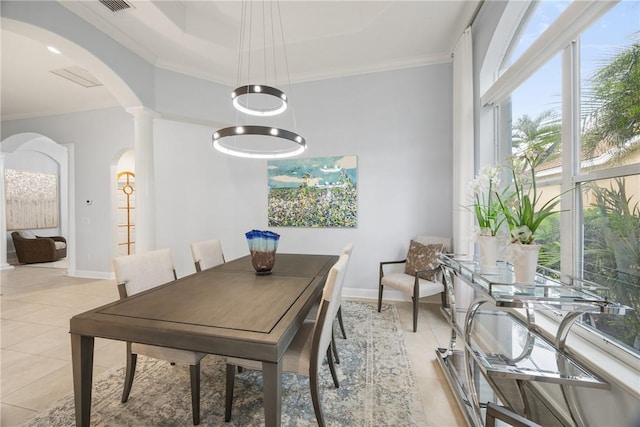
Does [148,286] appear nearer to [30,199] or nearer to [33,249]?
[33,249]

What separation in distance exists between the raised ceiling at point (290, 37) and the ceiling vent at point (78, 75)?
→ 10 cm

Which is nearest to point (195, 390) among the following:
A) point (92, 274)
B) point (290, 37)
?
point (290, 37)

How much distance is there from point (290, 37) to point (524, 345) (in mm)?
3537

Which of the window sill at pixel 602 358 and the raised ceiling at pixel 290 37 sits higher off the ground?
the raised ceiling at pixel 290 37

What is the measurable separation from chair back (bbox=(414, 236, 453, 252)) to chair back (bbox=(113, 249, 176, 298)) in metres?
2.74

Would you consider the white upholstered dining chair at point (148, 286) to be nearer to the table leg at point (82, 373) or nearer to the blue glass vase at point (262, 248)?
the table leg at point (82, 373)

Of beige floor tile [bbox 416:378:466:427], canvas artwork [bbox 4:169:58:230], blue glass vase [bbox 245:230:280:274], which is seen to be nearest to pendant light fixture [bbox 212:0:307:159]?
blue glass vase [bbox 245:230:280:274]

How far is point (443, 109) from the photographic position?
3447mm

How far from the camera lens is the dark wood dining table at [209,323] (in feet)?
3.50

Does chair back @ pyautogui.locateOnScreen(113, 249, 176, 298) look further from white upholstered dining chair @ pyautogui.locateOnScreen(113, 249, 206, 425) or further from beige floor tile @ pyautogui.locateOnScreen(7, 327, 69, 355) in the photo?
beige floor tile @ pyautogui.locateOnScreen(7, 327, 69, 355)

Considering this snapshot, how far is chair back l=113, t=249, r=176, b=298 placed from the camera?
1711 mm

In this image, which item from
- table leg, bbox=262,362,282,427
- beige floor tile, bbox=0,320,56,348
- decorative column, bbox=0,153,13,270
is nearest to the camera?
table leg, bbox=262,362,282,427

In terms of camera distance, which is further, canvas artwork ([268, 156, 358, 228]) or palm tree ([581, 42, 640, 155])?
canvas artwork ([268, 156, 358, 228])

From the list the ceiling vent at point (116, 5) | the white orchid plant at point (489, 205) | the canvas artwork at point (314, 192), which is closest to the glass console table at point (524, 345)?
the white orchid plant at point (489, 205)
